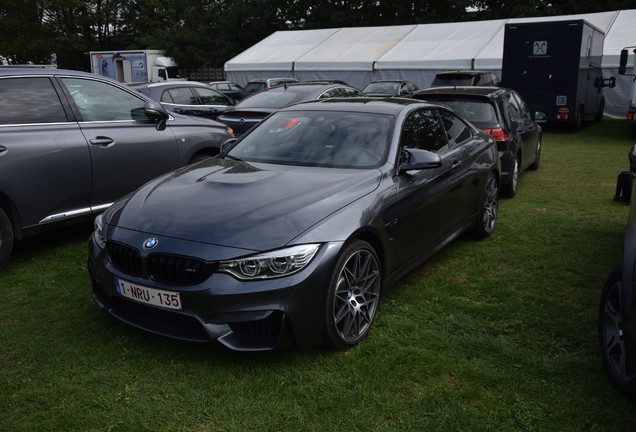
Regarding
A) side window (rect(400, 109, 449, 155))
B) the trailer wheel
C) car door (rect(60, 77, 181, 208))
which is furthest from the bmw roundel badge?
the trailer wheel

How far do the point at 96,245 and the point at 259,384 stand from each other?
4.90 feet

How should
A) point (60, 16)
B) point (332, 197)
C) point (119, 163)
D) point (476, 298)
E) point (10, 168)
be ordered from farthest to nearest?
point (60, 16)
point (119, 163)
point (10, 168)
point (476, 298)
point (332, 197)

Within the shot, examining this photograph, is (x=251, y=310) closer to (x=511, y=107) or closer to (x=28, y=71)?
(x=28, y=71)

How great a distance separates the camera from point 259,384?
3.23 m

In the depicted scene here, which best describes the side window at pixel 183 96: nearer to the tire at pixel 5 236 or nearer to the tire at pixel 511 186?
the tire at pixel 511 186

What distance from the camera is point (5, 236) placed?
190 inches

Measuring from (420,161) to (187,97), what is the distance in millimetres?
8958

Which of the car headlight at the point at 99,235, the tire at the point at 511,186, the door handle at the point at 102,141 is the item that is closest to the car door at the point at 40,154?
the door handle at the point at 102,141

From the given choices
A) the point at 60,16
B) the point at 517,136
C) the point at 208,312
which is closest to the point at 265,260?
the point at 208,312

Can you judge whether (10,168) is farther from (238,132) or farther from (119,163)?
(238,132)

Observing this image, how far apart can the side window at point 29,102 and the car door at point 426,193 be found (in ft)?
10.6

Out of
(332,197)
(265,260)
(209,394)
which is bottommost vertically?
(209,394)

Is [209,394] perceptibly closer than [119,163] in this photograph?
Yes

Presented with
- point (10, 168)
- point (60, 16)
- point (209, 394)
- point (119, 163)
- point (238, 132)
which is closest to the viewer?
point (209, 394)
